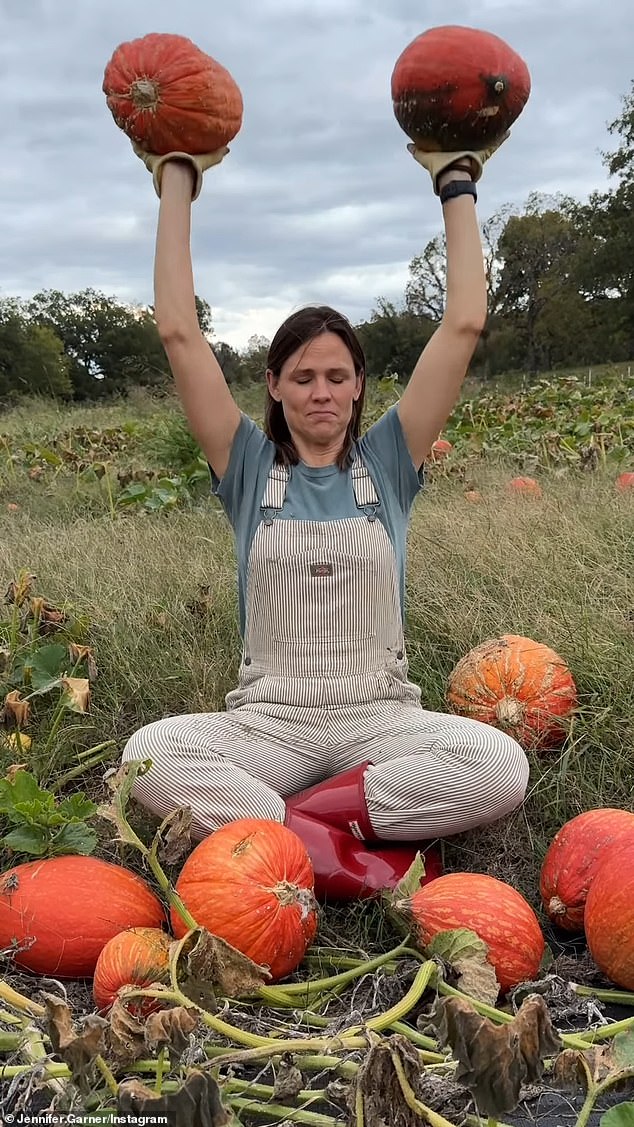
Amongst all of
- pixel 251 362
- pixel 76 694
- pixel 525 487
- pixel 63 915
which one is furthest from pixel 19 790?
pixel 251 362

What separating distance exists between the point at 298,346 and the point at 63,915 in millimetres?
1358

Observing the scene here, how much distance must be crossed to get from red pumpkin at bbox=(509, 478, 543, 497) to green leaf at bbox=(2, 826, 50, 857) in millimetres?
2956

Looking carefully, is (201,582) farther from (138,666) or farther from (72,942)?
(72,942)

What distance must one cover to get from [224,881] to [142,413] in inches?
493

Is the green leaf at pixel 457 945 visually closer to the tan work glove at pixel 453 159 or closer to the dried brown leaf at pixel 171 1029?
the dried brown leaf at pixel 171 1029

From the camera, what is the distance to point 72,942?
170 cm

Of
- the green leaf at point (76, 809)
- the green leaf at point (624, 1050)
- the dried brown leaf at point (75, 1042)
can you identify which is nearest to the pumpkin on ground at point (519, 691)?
the green leaf at point (76, 809)

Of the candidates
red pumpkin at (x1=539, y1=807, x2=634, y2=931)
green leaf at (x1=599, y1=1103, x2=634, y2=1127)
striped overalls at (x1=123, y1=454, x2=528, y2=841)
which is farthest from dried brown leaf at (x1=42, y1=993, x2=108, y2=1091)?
red pumpkin at (x1=539, y1=807, x2=634, y2=931)

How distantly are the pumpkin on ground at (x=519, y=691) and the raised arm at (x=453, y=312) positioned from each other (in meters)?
0.60

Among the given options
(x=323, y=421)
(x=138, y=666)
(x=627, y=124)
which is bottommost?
(x=138, y=666)

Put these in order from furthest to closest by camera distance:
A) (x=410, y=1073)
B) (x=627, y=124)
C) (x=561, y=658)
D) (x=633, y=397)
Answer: (x=627, y=124) < (x=633, y=397) < (x=561, y=658) < (x=410, y=1073)

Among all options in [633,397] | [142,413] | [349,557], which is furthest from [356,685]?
[142,413]

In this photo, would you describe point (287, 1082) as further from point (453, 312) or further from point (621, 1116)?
point (453, 312)

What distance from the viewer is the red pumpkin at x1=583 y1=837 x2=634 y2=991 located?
1596mm
